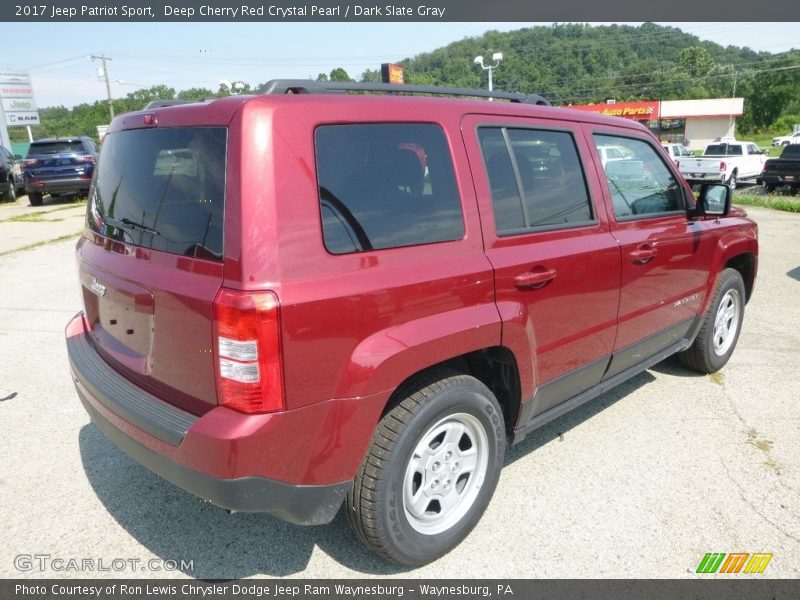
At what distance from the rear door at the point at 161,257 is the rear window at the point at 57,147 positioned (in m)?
14.7

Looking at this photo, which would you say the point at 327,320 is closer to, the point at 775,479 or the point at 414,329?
the point at 414,329

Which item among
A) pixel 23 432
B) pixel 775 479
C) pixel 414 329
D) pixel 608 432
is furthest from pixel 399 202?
pixel 23 432

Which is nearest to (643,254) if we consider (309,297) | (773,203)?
(309,297)

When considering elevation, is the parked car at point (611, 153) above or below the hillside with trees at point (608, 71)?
below

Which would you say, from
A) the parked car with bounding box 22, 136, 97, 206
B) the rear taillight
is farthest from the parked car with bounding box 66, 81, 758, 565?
the parked car with bounding box 22, 136, 97, 206

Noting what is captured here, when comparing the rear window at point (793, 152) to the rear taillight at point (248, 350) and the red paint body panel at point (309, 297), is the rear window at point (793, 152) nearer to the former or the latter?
the red paint body panel at point (309, 297)

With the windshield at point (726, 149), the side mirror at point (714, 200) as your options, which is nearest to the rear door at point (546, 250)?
the side mirror at point (714, 200)

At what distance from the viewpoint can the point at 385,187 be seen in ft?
7.18

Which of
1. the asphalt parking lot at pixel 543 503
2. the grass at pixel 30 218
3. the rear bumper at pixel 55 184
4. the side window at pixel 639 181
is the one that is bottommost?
the asphalt parking lot at pixel 543 503

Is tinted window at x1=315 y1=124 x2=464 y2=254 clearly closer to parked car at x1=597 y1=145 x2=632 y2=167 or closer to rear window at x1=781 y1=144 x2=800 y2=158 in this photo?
parked car at x1=597 y1=145 x2=632 y2=167

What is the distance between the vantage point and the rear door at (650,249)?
128 inches

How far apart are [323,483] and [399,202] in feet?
3.56

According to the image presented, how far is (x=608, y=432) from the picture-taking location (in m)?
3.57

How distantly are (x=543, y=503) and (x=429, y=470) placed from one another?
786mm
